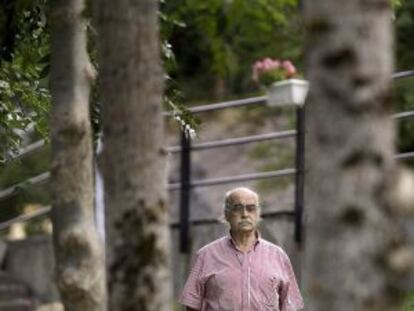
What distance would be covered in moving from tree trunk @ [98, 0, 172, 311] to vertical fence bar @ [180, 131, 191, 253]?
10513mm

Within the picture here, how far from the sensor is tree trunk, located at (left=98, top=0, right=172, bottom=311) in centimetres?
613

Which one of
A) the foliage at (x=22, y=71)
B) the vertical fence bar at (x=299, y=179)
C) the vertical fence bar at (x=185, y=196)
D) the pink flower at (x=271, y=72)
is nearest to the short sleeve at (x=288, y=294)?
the foliage at (x=22, y=71)

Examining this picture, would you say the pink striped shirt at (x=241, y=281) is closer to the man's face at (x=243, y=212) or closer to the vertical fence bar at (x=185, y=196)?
the man's face at (x=243, y=212)

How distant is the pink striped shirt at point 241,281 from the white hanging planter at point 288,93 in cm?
616

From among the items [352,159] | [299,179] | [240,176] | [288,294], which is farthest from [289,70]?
[352,159]

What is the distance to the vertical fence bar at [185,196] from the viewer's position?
55.5 feet

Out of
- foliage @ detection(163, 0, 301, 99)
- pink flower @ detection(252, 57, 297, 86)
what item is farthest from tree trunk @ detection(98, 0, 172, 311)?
pink flower @ detection(252, 57, 297, 86)

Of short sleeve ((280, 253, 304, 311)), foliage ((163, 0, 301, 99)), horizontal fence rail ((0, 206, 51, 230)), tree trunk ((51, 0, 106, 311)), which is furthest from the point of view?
horizontal fence rail ((0, 206, 51, 230))

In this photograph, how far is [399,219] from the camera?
5273mm

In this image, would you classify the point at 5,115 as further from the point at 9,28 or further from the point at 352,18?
the point at 352,18

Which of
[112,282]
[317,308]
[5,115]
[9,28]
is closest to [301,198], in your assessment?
[5,115]

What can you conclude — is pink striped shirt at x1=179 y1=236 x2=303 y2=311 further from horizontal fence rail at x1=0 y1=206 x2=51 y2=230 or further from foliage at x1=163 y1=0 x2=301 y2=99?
horizontal fence rail at x1=0 y1=206 x2=51 y2=230

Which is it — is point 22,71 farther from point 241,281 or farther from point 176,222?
point 176,222

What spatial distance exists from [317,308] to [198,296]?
4736mm
